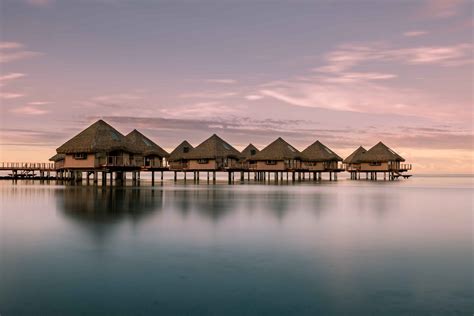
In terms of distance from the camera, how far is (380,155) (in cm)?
7544

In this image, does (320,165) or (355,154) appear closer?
(320,165)

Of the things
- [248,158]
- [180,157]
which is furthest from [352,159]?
[180,157]

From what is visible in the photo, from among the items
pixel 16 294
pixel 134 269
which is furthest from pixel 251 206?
pixel 16 294

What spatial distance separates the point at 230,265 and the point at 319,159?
63.6m

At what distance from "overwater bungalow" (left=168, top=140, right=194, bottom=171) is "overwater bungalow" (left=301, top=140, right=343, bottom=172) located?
17565mm

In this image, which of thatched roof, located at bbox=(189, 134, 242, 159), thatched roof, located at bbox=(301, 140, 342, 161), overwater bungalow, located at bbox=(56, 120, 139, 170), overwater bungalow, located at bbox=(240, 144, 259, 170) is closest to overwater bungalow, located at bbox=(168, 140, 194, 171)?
thatched roof, located at bbox=(189, 134, 242, 159)

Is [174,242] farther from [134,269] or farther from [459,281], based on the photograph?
[459,281]

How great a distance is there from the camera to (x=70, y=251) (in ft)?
44.4

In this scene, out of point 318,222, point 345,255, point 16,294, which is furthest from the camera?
point 318,222

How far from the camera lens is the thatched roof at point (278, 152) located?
67.1 metres

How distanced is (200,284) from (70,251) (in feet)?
17.5

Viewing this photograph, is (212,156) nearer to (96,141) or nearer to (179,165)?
(179,165)

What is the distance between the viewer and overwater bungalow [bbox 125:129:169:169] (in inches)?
2363

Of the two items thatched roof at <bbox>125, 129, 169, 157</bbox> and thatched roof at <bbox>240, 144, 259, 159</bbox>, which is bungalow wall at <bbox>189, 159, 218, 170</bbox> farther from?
thatched roof at <bbox>240, 144, 259, 159</bbox>
